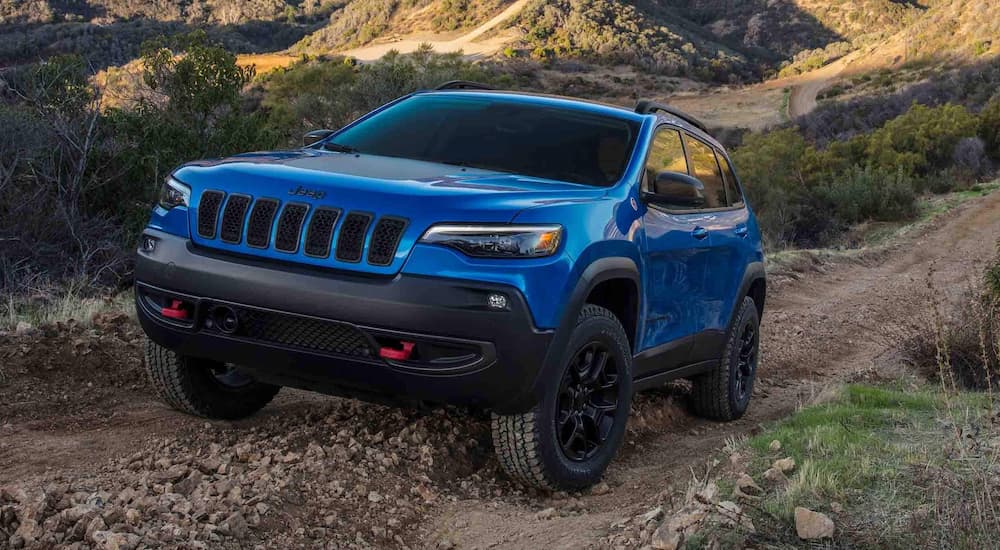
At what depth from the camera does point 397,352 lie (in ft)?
13.8

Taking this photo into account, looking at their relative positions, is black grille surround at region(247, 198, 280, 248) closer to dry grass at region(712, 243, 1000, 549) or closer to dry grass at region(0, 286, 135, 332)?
dry grass at region(712, 243, 1000, 549)

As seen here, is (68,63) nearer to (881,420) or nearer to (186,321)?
(186,321)

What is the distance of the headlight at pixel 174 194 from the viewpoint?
15.3 ft

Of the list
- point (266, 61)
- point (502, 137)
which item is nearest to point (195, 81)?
point (502, 137)

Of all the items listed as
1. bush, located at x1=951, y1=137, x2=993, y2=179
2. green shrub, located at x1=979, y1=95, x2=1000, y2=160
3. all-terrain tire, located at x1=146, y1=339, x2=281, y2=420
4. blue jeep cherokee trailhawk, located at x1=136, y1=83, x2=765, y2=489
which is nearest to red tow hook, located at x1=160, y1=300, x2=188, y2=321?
blue jeep cherokee trailhawk, located at x1=136, y1=83, x2=765, y2=489

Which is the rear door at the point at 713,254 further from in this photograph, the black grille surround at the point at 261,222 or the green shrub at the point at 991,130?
the green shrub at the point at 991,130

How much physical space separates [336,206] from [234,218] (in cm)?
50

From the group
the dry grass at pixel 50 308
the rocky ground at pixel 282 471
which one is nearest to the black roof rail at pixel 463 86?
the rocky ground at pixel 282 471

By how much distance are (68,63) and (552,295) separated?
10.5 m

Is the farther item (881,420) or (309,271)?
(881,420)

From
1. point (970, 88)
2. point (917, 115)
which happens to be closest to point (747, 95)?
point (970, 88)

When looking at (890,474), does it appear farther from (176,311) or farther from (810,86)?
(810,86)

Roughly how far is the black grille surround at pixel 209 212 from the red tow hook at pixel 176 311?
1.06 ft

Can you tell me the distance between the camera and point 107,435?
5.51 meters
